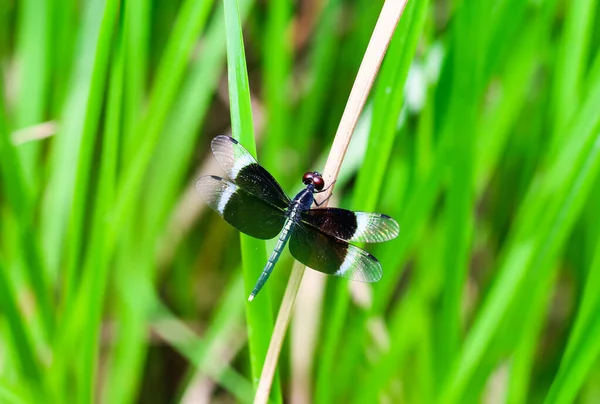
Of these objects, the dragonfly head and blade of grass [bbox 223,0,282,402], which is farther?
the dragonfly head

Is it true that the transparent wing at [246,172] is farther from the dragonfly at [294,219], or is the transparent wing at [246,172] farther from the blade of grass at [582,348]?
the blade of grass at [582,348]

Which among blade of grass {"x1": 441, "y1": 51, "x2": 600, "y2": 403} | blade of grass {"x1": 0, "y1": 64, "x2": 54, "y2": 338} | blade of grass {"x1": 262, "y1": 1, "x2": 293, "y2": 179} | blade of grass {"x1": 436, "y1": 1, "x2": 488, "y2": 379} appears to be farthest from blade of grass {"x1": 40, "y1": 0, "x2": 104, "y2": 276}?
blade of grass {"x1": 441, "y1": 51, "x2": 600, "y2": 403}

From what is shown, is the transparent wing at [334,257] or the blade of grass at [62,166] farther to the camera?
the blade of grass at [62,166]

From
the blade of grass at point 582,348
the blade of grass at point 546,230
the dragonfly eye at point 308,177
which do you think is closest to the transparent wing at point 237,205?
the dragonfly eye at point 308,177

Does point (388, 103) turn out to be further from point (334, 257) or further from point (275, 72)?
point (275, 72)

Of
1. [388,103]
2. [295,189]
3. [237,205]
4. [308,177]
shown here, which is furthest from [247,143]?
[295,189]

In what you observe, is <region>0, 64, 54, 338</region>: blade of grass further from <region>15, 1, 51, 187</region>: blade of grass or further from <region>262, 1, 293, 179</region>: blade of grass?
<region>262, 1, 293, 179</region>: blade of grass

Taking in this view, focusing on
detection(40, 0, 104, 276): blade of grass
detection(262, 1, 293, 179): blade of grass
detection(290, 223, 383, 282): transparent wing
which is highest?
detection(262, 1, 293, 179): blade of grass

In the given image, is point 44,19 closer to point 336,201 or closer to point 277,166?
point 277,166
